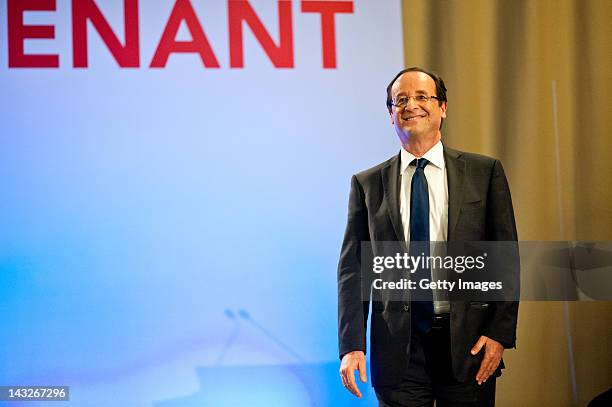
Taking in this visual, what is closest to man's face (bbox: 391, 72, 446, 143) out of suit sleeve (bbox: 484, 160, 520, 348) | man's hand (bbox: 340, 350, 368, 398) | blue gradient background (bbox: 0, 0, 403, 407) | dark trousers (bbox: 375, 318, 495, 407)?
suit sleeve (bbox: 484, 160, 520, 348)

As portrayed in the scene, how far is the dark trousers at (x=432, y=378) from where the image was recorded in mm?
2299

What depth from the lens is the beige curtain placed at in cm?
372

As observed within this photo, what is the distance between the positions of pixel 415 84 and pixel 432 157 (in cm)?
25

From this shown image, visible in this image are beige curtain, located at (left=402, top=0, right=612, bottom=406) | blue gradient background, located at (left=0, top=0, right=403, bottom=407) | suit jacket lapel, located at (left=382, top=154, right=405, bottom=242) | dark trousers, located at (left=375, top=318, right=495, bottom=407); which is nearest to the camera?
dark trousers, located at (left=375, top=318, right=495, bottom=407)

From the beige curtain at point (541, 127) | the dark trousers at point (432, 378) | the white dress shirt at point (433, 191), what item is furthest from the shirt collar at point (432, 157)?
the beige curtain at point (541, 127)

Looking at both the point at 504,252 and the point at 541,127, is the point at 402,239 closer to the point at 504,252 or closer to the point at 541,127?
the point at 504,252

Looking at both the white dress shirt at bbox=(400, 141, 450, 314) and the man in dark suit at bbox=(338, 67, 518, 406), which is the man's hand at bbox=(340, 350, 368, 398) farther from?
the white dress shirt at bbox=(400, 141, 450, 314)

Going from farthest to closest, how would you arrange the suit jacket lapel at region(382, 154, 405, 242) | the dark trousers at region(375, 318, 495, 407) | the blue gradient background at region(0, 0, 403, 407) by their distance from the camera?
the blue gradient background at region(0, 0, 403, 407) → the suit jacket lapel at region(382, 154, 405, 242) → the dark trousers at region(375, 318, 495, 407)

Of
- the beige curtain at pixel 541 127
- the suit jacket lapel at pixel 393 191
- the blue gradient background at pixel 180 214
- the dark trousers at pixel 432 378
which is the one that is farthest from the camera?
the beige curtain at pixel 541 127

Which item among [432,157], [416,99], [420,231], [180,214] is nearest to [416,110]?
[416,99]

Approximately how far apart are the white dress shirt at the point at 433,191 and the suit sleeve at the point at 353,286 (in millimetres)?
146

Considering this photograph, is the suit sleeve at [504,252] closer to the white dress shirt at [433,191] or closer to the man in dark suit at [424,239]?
the man in dark suit at [424,239]

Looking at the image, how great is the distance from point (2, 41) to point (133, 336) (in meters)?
1.53

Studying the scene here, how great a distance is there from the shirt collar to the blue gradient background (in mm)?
1110
